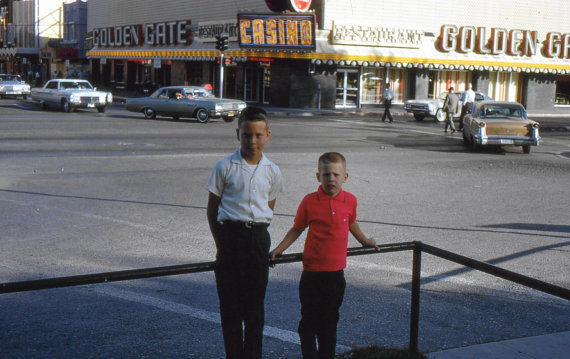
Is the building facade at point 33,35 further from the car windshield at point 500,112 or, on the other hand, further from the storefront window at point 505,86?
the car windshield at point 500,112

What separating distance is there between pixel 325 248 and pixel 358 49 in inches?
1519

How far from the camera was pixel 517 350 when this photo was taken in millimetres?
4836

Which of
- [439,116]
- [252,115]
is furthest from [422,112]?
[252,115]

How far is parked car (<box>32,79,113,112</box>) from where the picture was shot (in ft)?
103

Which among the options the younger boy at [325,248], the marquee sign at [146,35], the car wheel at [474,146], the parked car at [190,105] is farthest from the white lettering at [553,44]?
the younger boy at [325,248]

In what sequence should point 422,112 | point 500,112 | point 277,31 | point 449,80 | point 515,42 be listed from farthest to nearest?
point 515,42 → point 449,80 → point 277,31 → point 422,112 → point 500,112

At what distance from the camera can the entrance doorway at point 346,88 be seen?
42938mm

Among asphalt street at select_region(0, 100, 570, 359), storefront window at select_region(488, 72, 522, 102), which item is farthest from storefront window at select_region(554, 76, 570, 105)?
asphalt street at select_region(0, 100, 570, 359)

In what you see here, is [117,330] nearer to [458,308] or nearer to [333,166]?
[333,166]

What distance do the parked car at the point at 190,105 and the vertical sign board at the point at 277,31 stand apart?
11651 mm

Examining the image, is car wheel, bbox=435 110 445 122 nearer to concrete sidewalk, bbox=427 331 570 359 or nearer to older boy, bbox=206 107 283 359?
concrete sidewalk, bbox=427 331 570 359

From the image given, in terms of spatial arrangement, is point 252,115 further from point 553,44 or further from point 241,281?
point 553,44

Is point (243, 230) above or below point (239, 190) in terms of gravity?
below

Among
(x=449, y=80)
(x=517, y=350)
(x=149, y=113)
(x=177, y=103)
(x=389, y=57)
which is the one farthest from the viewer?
(x=449, y=80)
